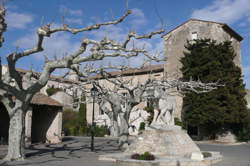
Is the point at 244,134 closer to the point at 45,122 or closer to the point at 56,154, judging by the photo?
the point at 45,122

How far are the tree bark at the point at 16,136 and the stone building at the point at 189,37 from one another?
71.7 feet

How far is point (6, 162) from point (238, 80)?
78.2 feet

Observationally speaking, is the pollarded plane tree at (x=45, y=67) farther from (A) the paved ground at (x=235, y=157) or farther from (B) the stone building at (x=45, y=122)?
(B) the stone building at (x=45, y=122)

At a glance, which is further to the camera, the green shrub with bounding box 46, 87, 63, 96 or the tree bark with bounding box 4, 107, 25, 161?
the green shrub with bounding box 46, 87, 63, 96

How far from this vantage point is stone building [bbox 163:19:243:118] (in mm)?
32219

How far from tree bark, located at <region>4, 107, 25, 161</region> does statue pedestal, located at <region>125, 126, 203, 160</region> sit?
5258 mm

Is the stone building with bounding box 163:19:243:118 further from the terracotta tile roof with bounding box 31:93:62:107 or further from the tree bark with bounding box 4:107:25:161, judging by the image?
the tree bark with bounding box 4:107:25:161

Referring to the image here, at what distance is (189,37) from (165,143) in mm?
22326

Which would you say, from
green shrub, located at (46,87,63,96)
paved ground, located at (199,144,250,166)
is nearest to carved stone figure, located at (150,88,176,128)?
paved ground, located at (199,144,250,166)

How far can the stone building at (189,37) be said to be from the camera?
32219 mm

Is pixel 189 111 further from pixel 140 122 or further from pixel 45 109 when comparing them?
pixel 45 109

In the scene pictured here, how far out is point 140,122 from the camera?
1415 inches

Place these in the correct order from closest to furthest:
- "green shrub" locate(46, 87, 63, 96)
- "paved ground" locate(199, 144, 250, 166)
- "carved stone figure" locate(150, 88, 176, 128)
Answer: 1. "paved ground" locate(199, 144, 250, 166)
2. "carved stone figure" locate(150, 88, 176, 128)
3. "green shrub" locate(46, 87, 63, 96)

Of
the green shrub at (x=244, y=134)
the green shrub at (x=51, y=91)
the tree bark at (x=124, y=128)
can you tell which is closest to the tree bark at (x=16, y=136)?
the tree bark at (x=124, y=128)
